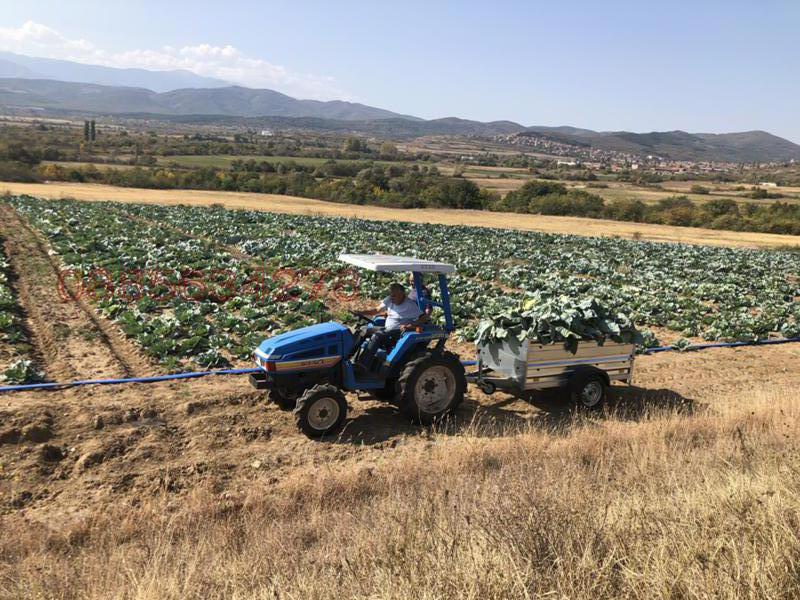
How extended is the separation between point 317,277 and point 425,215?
4356cm

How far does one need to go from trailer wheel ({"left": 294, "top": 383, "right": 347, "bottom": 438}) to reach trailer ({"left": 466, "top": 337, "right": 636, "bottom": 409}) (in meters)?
2.73

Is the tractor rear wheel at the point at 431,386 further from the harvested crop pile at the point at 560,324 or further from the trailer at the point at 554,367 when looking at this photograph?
the harvested crop pile at the point at 560,324

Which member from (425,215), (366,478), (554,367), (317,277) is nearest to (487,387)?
(554,367)

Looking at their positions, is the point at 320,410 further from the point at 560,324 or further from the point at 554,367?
the point at 560,324

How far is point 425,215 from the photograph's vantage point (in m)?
64.1

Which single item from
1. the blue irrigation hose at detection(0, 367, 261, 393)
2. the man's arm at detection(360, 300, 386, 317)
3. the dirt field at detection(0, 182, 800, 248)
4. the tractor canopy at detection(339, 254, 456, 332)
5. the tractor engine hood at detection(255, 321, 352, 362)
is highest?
the tractor canopy at detection(339, 254, 456, 332)

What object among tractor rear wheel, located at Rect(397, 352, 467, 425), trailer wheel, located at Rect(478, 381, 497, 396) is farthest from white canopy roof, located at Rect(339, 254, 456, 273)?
trailer wheel, located at Rect(478, 381, 497, 396)

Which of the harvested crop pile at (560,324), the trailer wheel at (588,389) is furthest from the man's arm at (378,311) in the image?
the trailer wheel at (588,389)

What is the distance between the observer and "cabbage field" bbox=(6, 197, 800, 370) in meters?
14.7

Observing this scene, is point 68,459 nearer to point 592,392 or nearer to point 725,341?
point 592,392

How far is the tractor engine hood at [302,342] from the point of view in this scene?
8.28 meters

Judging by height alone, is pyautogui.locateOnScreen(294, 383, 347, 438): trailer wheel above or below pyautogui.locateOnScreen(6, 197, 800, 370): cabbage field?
above

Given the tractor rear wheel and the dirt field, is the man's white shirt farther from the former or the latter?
the dirt field

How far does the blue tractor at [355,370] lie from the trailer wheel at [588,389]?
2.01 m
